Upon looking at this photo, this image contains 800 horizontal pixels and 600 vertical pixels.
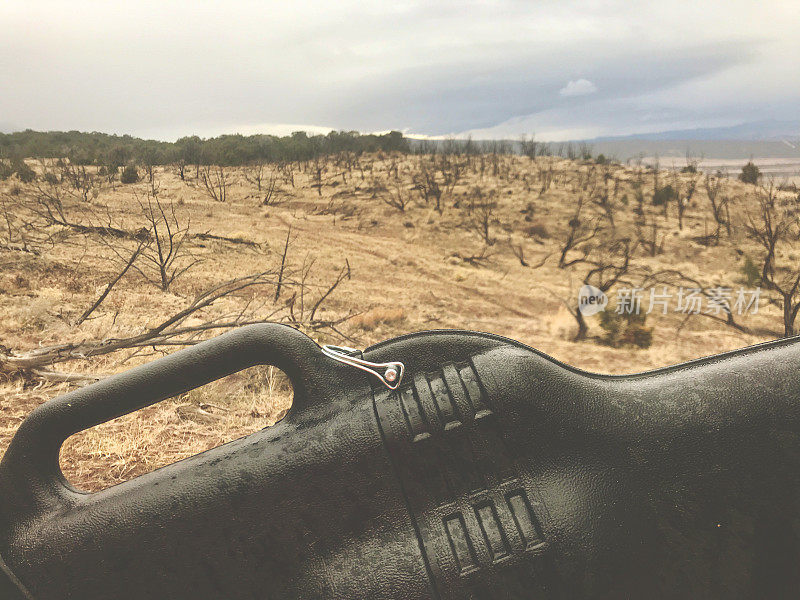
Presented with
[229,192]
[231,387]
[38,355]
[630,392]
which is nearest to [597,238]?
[229,192]

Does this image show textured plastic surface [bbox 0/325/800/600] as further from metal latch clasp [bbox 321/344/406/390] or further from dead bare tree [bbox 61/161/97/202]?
dead bare tree [bbox 61/161/97/202]

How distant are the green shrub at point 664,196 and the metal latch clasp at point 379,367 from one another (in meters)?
15.9

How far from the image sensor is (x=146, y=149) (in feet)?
31.7

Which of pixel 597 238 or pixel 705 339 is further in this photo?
pixel 597 238

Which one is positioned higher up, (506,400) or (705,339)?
(506,400)

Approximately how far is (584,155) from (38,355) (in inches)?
961

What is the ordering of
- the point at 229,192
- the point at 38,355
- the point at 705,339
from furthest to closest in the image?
the point at 229,192 → the point at 705,339 → the point at 38,355

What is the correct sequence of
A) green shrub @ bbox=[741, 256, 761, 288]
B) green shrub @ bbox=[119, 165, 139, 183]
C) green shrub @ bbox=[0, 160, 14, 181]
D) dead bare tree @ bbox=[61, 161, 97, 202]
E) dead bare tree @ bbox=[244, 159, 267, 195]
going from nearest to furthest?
dead bare tree @ bbox=[61, 161, 97, 202], green shrub @ bbox=[0, 160, 14, 181], green shrub @ bbox=[119, 165, 139, 183], green shrub @ bbox=[741, 256, 761, 288], dead bare tree @ bbox=[244, 159, 267, 195]

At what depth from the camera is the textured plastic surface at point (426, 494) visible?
25.8 inches

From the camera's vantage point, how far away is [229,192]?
408 inches

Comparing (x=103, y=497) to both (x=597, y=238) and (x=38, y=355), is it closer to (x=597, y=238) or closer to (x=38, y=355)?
(x=38, y=355)

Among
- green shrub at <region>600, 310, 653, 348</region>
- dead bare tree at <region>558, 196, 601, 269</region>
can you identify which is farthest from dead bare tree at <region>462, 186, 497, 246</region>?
green shrub at <region>600, 310, 653, 348</region>

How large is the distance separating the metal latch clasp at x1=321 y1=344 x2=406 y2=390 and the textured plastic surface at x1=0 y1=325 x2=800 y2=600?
15 mm

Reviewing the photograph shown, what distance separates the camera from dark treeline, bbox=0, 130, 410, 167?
9508 mm
